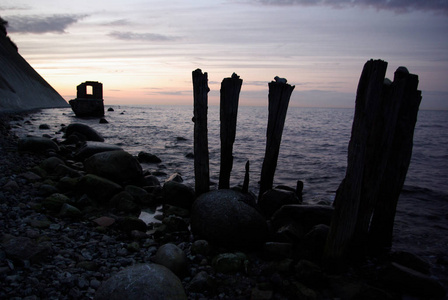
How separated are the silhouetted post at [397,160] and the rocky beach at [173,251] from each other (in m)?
0.38

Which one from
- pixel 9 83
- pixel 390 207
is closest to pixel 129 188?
pixel 390 207

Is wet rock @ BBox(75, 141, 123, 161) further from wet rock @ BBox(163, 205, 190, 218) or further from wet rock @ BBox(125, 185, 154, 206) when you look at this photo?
wet rock @ BBox(163, 205, 190, 218)

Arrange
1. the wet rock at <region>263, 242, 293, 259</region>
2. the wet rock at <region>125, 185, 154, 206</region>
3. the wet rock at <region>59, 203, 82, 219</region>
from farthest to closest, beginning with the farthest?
the wet rock at <region>125, 185, 154, 206</region>, the wet rock at <region>59, 203, 82, 219</region>, the wet rock at <region>263, 242, 293, 259</region>

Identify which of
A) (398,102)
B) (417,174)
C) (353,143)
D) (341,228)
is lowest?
(417,174)

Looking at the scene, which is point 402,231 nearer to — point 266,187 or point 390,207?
point 390,207

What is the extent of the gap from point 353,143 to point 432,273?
2.39 metres

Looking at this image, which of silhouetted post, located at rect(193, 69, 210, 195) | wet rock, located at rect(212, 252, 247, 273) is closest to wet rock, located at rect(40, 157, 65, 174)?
silhouetted post, located at rect(193, 69, 210, 195)

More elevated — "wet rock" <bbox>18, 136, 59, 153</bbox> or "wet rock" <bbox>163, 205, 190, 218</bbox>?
"wet rock" <bbox>18, 136, 59, 153</bbox>

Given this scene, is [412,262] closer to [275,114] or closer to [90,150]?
[275,114]

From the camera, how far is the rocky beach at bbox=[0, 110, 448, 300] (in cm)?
310

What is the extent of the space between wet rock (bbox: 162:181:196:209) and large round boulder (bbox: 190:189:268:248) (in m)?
1.20

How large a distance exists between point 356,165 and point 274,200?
257 centimetres

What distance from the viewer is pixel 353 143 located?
141 inches

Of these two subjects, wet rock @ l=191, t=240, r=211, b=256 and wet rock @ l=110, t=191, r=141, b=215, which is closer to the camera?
wet rock @ l=191, t=240, r=211, b=256
